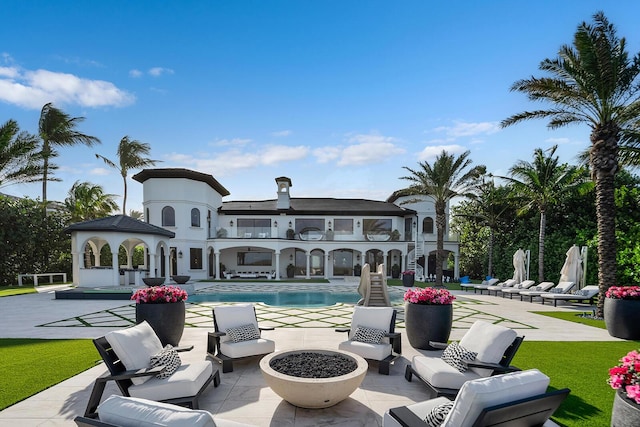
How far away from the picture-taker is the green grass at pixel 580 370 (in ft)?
13.1

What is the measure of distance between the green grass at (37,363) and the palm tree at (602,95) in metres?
14.1

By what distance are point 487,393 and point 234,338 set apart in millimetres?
4384

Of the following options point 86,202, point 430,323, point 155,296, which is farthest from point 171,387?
point 86,202

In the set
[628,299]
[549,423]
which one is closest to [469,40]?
[628,299]

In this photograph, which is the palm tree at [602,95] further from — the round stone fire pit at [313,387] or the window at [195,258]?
the window at [195,258]

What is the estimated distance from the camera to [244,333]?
19.2 feet

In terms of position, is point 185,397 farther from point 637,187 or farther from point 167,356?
point 637,187

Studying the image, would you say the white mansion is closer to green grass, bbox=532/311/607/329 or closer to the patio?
the patio

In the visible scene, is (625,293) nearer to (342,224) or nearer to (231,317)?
(231,317)

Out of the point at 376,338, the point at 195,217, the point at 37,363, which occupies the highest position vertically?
the point at 195,217

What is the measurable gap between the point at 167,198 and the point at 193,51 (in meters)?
13.5

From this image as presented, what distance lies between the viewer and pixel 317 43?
11992 millimetres

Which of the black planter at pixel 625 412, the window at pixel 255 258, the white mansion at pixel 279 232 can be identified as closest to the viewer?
the black planter at pixel 625 412

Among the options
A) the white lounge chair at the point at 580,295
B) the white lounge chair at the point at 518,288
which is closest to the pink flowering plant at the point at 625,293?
the white lounge chair at the point at 580,295
